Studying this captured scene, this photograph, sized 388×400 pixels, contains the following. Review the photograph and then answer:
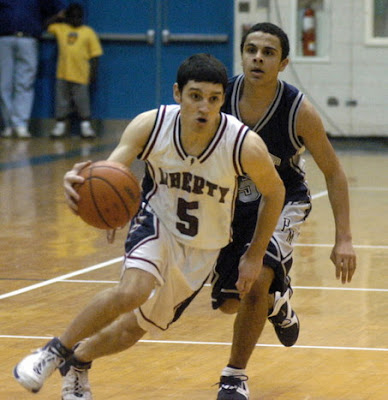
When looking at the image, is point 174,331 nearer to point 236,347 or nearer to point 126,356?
point 126,356

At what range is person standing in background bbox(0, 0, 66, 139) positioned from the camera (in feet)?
45.1

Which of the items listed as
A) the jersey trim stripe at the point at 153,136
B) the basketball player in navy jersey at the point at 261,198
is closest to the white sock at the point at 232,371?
the basketball player in navy jersey at the point at 261,198

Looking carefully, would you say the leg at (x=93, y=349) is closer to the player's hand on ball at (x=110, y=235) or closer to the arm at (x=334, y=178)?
the player's hand on ball at (x=110, y=235)

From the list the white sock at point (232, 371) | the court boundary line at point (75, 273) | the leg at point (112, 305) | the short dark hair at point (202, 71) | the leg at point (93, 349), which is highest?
the short dark hair at point (202, 71)

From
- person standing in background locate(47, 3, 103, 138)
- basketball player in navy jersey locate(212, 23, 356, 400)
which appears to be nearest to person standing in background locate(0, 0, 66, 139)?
person standing in background locate(47, 3, 103, 138)

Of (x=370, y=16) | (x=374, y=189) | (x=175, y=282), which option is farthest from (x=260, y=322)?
(x=370, y=16)

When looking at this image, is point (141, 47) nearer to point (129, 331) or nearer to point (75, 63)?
point (75, 63)

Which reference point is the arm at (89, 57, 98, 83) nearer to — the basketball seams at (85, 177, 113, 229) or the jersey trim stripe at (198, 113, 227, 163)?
the jersey trim stripe at (198, 113, 227, 163)

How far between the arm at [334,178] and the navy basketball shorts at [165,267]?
583 mm

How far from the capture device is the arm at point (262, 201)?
3.91 meters

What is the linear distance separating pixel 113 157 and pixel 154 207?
0.25 m

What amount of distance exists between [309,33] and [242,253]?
9936mm

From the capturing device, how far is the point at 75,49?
13.9 metres

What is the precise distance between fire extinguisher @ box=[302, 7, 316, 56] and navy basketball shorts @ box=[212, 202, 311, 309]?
9.78 m
